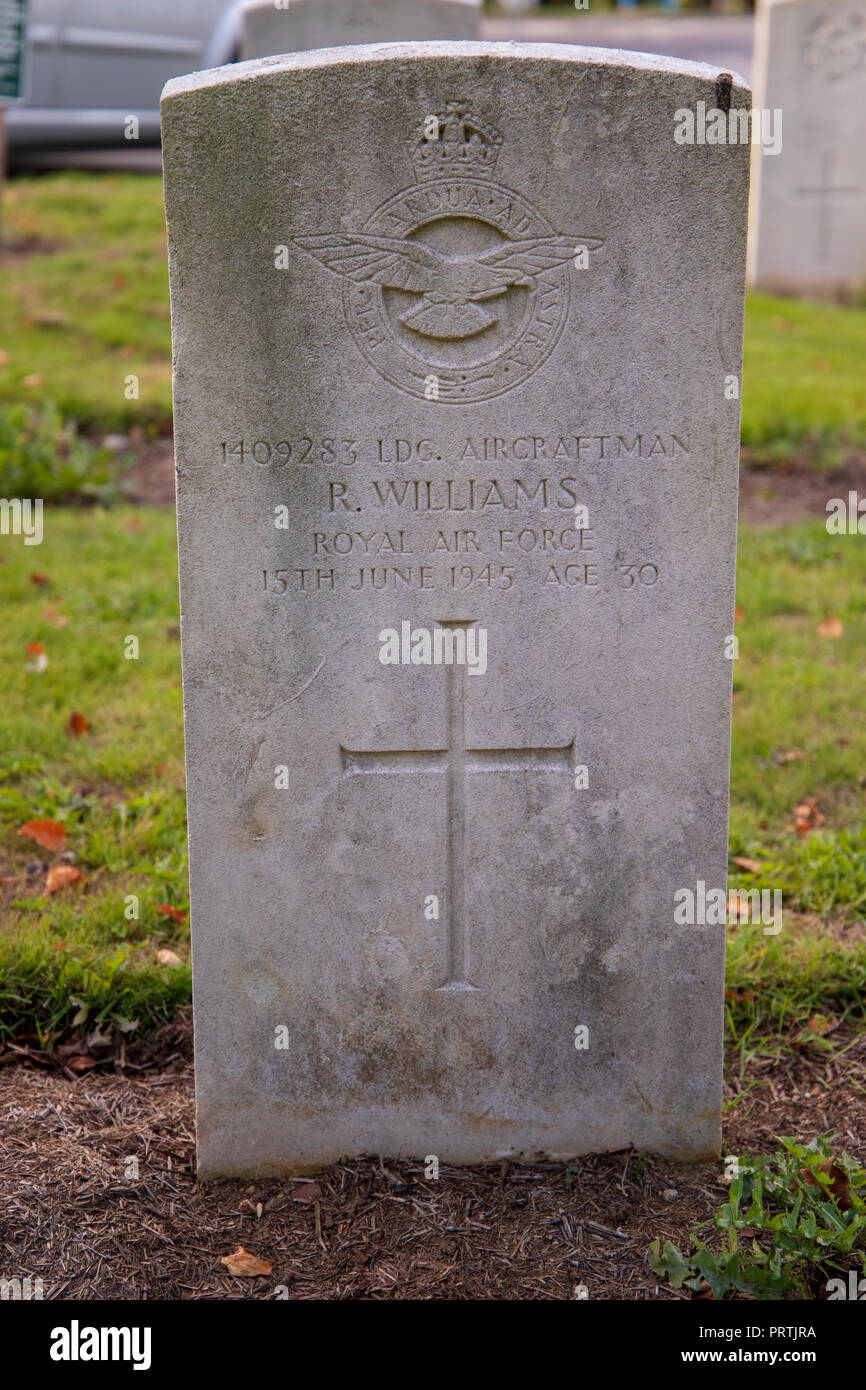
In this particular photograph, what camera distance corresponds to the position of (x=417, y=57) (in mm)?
2299

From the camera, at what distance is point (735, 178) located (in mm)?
2387

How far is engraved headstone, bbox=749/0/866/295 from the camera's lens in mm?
9727

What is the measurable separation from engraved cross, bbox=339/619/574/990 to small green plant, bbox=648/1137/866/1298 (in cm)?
74

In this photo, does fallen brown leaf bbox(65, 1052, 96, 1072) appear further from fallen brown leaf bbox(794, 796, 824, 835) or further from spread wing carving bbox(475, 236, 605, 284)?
fallen brown leaf bbox(794, 796, 824, 835)

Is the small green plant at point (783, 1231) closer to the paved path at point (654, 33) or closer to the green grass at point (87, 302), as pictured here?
the green grass at point (87, 302)

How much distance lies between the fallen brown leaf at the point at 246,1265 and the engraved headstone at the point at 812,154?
370 inches

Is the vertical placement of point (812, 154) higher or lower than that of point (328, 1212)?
higher

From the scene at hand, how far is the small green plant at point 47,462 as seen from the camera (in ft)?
20.1

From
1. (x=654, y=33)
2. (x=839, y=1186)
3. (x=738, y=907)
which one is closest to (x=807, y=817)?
(x=738, y=907)

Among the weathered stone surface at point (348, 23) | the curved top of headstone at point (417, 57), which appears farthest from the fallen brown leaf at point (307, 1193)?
the weathered stone surface at point (348, 23)

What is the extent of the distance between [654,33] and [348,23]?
14837mm

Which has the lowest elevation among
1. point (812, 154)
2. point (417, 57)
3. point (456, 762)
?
point (456, 762)

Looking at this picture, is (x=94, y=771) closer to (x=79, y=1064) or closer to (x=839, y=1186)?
(x=79, y=1064)

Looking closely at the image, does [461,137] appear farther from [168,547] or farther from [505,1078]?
[168,547]
